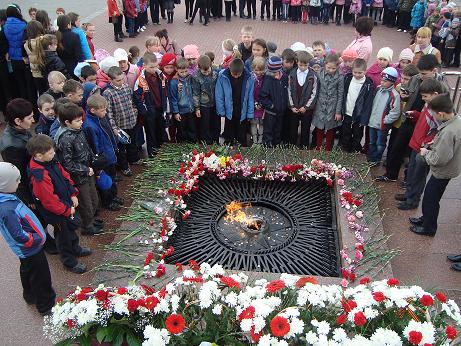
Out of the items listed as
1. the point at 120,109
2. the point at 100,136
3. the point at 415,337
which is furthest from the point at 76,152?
the point at 415,337

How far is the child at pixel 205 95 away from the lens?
20.4ft

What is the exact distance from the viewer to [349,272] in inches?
166

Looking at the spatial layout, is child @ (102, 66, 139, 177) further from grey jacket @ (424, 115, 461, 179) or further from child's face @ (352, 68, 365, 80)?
grey jacket @ (424, 115, 461, 179)

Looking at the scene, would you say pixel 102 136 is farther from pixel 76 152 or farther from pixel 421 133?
pixel 421 133

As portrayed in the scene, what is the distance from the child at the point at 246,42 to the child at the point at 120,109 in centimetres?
227

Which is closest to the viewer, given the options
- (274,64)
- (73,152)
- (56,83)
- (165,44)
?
(73,152)

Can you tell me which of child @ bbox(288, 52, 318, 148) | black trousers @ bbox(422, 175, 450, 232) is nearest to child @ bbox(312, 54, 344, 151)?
child @ bbox(288, 52, 318, 148)

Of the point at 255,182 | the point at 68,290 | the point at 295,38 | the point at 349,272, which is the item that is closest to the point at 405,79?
the point at 255,182

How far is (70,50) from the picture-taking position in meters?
7.60

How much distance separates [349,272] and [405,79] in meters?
2.91

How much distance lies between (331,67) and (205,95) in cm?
177

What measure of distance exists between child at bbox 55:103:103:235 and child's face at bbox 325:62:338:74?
3317mm

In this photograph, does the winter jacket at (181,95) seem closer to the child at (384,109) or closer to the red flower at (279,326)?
the child at (384,109)

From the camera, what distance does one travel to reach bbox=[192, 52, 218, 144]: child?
621 cm
